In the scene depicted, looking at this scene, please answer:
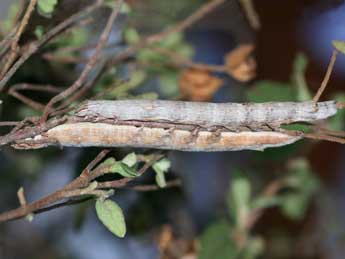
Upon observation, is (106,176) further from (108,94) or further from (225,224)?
(225,224)

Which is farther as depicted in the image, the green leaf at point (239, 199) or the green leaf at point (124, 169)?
the green leaf at point (239, 199)

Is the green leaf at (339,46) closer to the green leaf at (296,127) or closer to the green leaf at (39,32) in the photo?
the green leaf at (296,127)

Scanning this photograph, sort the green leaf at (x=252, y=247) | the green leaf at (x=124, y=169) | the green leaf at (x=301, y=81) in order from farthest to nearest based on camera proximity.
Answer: the green leaf at (x=252, y=247), the green leaf at (x=301, y=81), the green leaf at (x=124, y=169)

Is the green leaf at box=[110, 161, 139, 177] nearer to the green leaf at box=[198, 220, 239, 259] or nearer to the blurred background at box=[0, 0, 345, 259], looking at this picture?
the blurred background at box=[0, 0, 345, 259]

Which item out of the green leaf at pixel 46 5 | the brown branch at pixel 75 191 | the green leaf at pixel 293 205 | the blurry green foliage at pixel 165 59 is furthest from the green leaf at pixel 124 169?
the green leaf at pixel 293 205

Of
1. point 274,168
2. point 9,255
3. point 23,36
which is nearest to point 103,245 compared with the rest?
point 9,255

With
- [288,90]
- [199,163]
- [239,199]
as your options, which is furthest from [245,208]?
[199,163]
